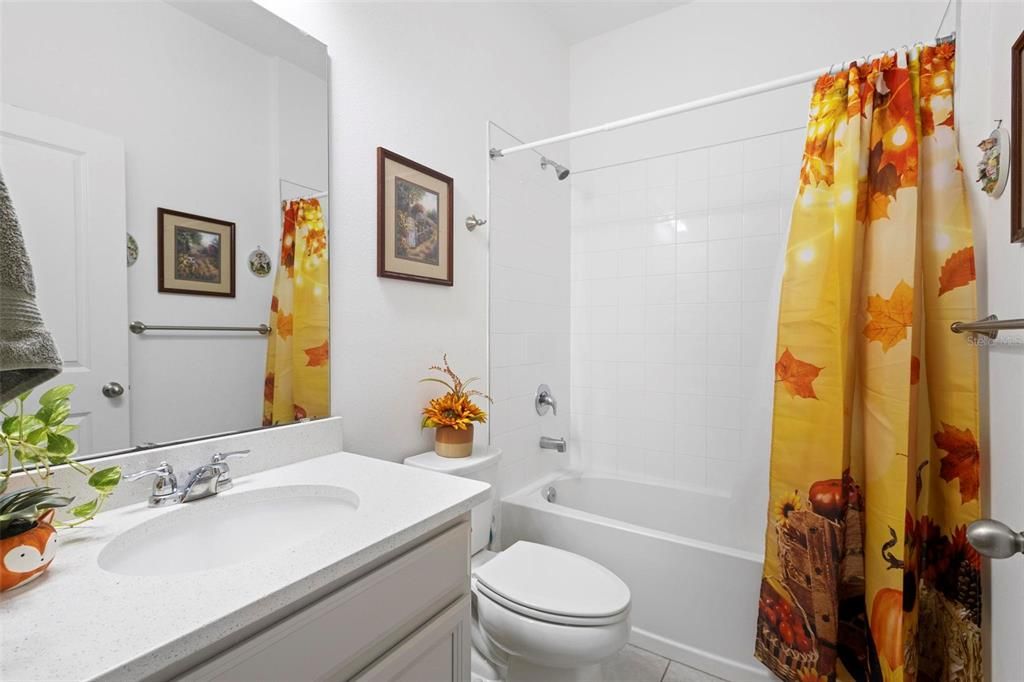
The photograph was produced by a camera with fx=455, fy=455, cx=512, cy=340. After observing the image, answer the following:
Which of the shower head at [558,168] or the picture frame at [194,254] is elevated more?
the shower head at [558,168]

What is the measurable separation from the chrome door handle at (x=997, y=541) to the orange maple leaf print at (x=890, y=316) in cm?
67

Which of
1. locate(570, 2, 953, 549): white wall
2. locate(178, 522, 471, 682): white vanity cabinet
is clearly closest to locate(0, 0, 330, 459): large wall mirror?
locate(178, 522, 471, 682): white vanity cabinet

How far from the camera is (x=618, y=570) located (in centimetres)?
175

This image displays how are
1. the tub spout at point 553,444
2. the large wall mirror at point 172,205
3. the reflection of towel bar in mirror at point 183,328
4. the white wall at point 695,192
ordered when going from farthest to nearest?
the tub spout at point 553,444 < the white wall at point 695,192 < the reflection of towel bar in mirror at point 183,328 < the large wall mirror at point 172,205

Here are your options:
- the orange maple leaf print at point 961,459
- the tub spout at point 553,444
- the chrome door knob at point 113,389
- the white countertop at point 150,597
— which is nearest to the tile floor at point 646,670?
the tub spout at point 553,444

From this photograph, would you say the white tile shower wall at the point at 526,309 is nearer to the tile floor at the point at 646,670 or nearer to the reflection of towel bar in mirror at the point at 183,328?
the tile floor at the point at 646,670

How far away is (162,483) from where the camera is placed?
91cm

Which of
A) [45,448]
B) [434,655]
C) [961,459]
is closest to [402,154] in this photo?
[45,448]

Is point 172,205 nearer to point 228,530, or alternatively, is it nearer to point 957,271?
→ point 228,530

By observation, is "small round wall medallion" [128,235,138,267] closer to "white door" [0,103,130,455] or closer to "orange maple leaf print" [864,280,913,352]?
"white door" [0,103,130,455]

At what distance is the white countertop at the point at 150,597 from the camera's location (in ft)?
1.55

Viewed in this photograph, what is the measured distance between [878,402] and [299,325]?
5.18ft

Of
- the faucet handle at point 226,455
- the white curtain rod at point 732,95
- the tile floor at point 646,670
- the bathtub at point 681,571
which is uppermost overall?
the white curtain rod at point 732,95

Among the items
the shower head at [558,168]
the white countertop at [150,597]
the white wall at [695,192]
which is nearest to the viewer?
the white countertop at [150,597]
